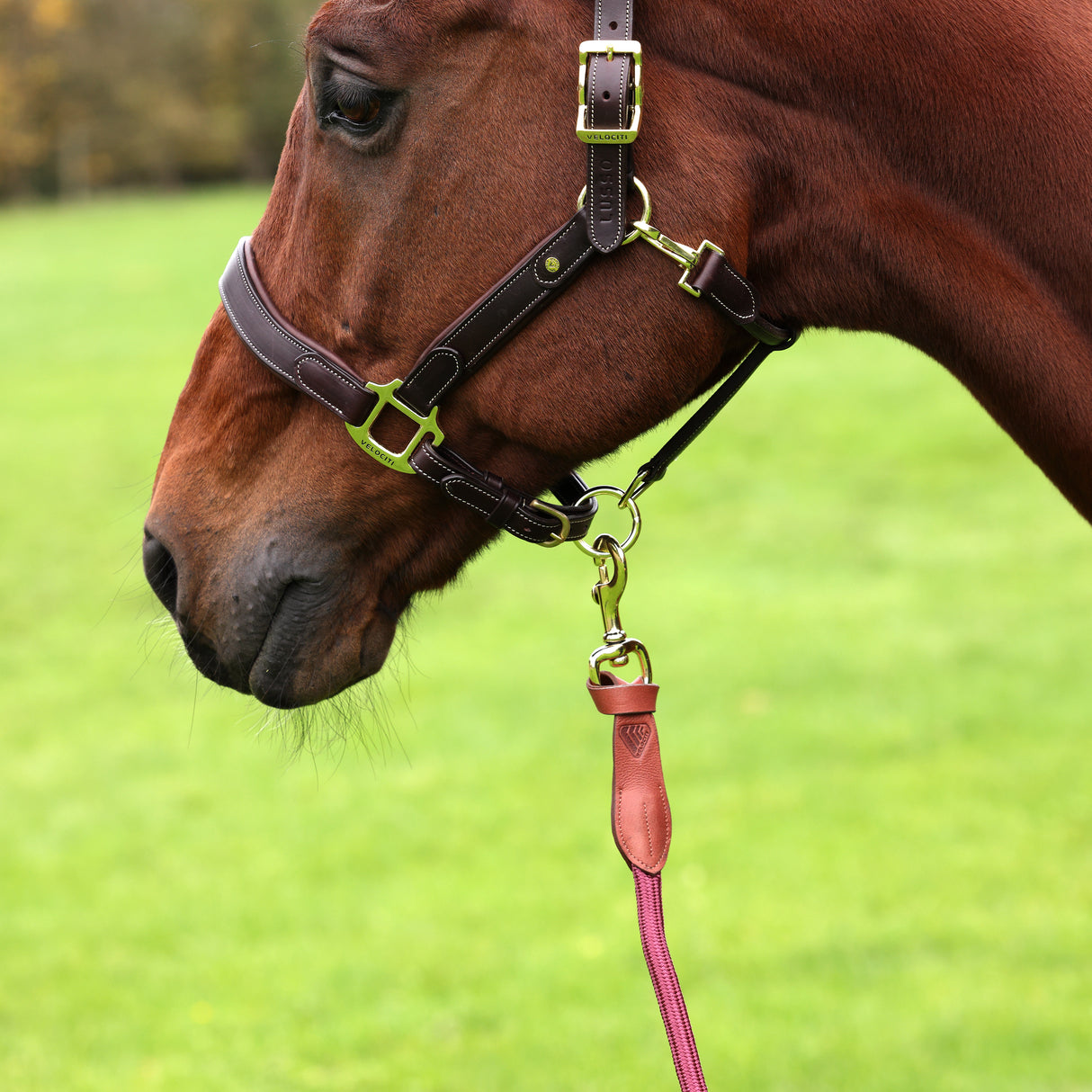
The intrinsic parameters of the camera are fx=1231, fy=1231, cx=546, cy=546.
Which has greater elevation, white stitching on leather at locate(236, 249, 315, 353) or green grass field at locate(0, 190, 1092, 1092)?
white stitching on leather at locate(236, 249, 315, 353)

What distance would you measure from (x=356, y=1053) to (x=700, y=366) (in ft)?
11.4

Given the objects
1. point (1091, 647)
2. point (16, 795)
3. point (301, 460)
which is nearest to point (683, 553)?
point (1091, 647)

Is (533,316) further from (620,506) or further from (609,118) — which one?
(620,506)

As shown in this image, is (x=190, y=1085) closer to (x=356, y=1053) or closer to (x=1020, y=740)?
(x=356, y=1053)

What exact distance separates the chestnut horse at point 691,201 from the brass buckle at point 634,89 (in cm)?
6

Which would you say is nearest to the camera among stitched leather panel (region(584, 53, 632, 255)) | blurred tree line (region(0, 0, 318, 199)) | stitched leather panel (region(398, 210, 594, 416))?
stitched leather panel (region(584, 53, 632, 255))

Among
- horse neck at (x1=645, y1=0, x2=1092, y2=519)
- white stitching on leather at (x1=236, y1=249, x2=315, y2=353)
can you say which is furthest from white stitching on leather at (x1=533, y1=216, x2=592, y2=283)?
white stitching on leather at (x1=236, y1=249, x2=315, y2=353)

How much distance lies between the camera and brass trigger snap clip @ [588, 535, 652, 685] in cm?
224

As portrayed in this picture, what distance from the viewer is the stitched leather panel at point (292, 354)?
2074 millimetres

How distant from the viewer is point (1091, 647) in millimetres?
7523

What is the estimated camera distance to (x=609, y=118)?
1.82 meters

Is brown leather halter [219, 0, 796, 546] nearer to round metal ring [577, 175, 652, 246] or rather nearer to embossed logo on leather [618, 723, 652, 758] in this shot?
round metal ring [577, 175, 652, 246]

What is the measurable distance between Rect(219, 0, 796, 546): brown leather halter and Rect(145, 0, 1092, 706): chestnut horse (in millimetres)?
31

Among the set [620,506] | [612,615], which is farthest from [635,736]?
[620,506]
